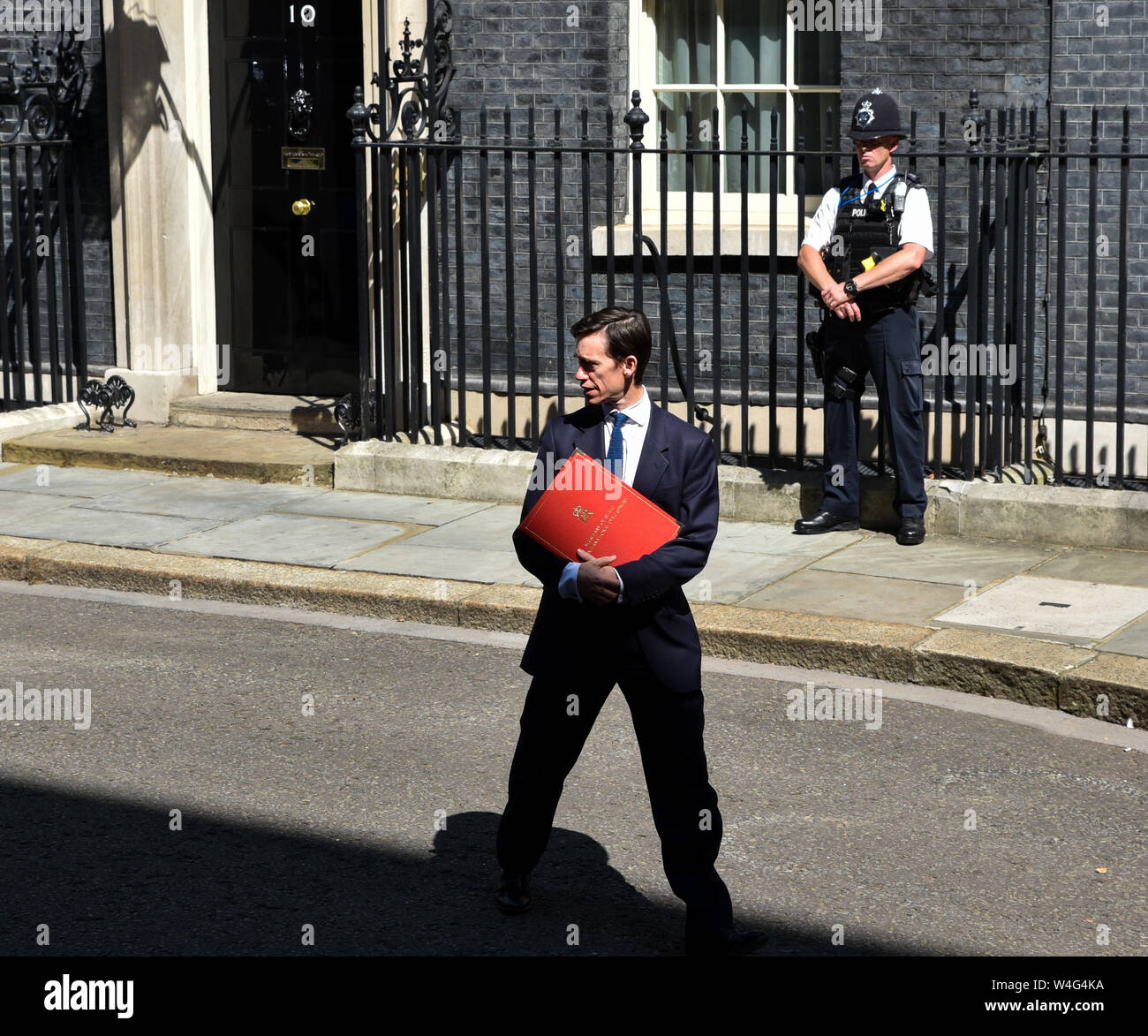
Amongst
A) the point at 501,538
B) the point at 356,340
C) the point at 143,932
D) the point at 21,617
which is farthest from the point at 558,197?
the point at 143,932

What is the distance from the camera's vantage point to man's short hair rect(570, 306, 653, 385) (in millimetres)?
4340

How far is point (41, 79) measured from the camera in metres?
11.6

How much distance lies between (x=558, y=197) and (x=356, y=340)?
259 cm

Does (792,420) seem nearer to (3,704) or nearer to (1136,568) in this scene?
(1136,568)

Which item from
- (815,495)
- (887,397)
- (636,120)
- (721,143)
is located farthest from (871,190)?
(721,143)

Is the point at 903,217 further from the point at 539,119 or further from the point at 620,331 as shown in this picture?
the point at 620,331

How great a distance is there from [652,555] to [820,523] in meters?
4.40

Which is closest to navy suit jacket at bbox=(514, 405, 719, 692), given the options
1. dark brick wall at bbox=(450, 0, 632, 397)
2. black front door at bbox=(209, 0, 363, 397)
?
dark brick wall at bbox=(450, 0, 632, 397)

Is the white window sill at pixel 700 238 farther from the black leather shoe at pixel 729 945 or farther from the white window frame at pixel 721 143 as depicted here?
the black leather shoe at pixel 729 945

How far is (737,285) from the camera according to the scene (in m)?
10.3

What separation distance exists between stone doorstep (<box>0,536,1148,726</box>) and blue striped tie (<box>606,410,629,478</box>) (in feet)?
8.47

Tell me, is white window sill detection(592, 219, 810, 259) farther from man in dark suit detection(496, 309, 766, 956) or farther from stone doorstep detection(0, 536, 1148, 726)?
man in dark suit detection(496, 309, 766, 956)

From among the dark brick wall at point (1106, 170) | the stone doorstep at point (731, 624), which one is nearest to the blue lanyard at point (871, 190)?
the dark brick wall at point (1106, 170)

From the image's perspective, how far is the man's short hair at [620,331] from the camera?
4340mm
